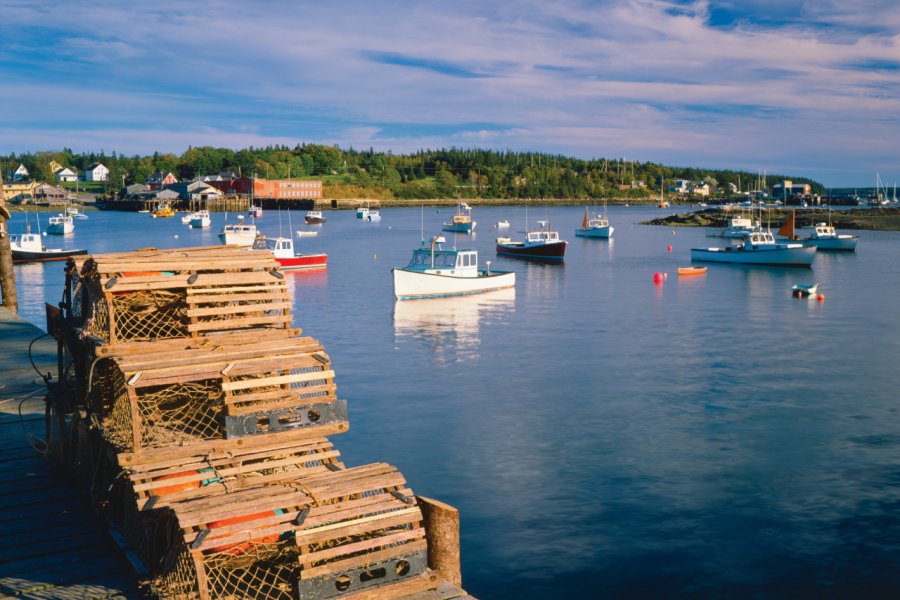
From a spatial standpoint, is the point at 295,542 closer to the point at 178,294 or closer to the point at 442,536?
the point at 442,536

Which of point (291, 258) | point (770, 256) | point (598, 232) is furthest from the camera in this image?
point (598, 232)

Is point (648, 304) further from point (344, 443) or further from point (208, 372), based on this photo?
point (208, 372)

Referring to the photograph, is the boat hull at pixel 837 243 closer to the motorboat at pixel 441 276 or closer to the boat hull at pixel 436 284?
the boat hull at pixel 436 284

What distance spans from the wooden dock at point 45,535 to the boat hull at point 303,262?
167 feet

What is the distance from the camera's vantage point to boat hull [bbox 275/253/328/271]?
64.1 metres

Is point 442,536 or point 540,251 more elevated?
point 540,251

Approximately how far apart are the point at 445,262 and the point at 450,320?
861 centimetres

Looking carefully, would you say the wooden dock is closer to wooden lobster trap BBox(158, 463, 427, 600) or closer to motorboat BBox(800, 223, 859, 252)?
wooden lobster trap BBox(158, 463, 427, 600)

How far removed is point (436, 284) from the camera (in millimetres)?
47562

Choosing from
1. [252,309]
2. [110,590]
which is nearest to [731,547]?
[252,309]

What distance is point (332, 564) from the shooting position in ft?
22.8

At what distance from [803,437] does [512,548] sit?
34.1ft

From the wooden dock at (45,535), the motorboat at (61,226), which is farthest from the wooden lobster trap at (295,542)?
the motorboat at (61,226)

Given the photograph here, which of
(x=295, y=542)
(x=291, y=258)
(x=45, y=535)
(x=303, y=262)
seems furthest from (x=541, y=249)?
(x=295, y=542)
